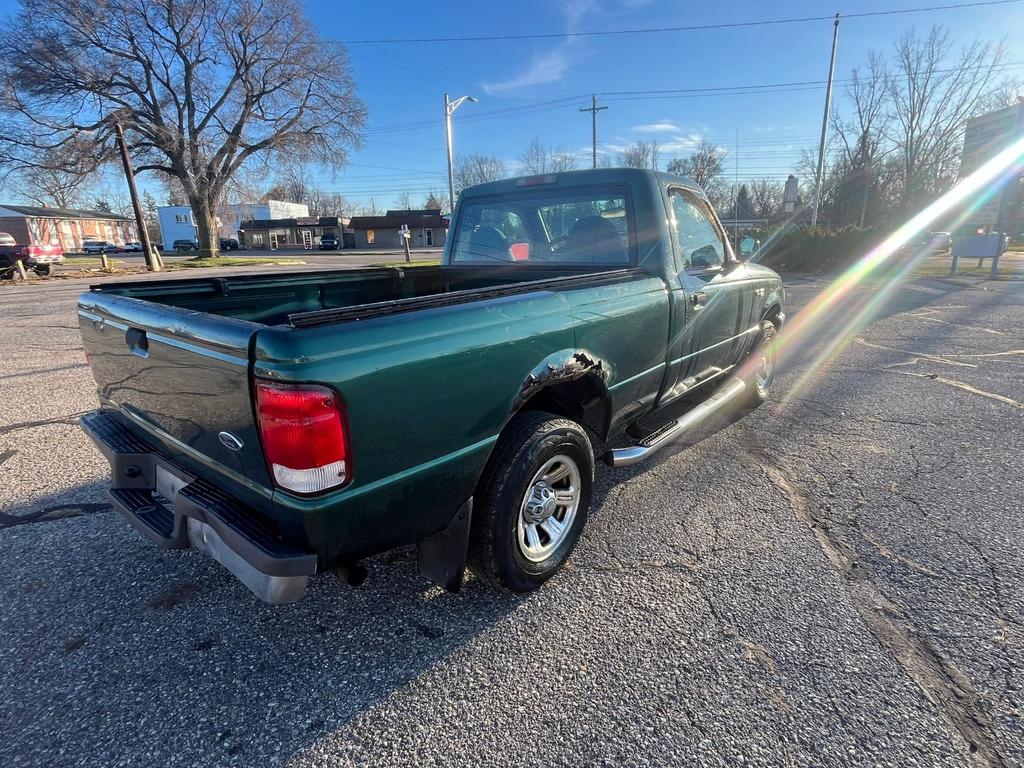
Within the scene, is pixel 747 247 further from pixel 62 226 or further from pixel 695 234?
pixel 62 226

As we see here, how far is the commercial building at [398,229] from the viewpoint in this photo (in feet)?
220

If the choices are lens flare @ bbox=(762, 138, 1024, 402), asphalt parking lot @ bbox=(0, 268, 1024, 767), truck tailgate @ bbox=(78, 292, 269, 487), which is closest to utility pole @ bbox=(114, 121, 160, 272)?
asphalt parking lot @ bbox=(0, 268, 1024, 767)

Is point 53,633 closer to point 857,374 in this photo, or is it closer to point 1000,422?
point 1000,422

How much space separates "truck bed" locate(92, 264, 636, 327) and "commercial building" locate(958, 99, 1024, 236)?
20.4 metres

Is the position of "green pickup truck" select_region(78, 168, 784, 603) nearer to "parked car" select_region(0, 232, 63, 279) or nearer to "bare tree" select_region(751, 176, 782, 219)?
"parked car" select_region(0, 232, 63, 279)

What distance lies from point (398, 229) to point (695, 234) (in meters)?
67.9

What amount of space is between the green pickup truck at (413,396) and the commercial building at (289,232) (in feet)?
239

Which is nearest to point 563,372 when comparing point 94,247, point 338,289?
point 338,289

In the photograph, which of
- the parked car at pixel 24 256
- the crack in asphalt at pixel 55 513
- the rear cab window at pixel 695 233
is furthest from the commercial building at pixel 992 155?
the parked car at pixel 24 256

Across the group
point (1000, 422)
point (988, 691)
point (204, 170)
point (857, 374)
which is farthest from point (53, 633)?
point (204, 170)

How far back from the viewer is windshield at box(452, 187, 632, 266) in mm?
3641

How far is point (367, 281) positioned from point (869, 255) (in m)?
21.0

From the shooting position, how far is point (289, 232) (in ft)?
248

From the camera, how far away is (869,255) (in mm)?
19562
